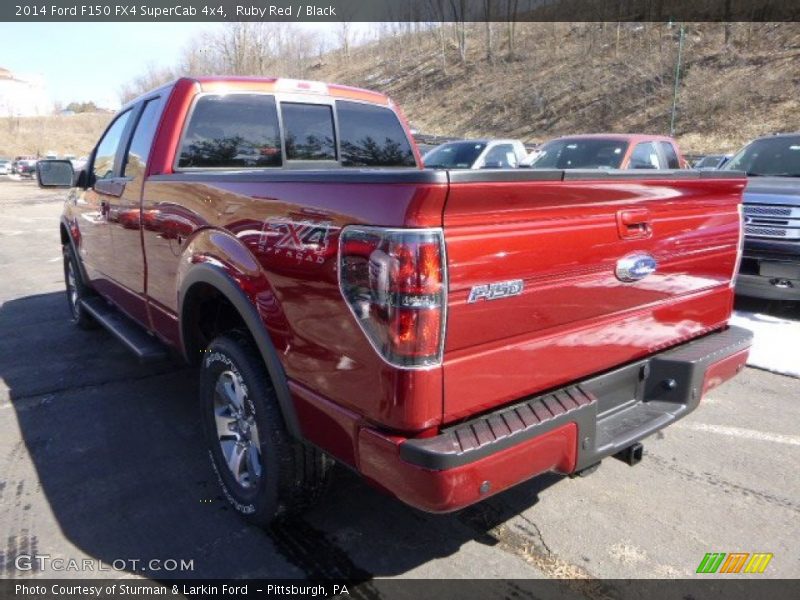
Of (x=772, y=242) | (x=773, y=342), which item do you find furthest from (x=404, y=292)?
(x=772, y=242)

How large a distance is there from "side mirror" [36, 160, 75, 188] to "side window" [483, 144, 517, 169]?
386 inches

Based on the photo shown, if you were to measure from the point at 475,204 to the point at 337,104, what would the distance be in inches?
105

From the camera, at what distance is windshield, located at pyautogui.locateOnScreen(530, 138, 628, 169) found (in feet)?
30.5

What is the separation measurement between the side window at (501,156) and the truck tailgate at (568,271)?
11.2m

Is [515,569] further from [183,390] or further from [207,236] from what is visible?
[183,390]

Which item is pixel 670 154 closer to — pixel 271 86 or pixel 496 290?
pixel 271 86

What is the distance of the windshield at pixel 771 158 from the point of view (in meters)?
7.46

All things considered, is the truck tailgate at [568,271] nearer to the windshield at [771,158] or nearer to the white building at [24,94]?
the windshield at [771,158]

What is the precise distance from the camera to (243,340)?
2775 mm

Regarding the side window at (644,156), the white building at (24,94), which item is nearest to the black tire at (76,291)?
the side window at (644,156)

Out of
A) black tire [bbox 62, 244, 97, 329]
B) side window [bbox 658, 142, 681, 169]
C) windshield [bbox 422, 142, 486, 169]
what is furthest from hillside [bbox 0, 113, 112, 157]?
side window [bbox 658, 142, 681, 169]

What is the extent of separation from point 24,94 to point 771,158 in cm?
13482

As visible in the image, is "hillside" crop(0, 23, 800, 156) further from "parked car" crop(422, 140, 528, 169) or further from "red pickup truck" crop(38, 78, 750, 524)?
"red pickup truck" crop(38, 78, 750, 524)

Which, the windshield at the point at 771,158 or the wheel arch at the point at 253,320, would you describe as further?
the windshield at the point at 771,158
